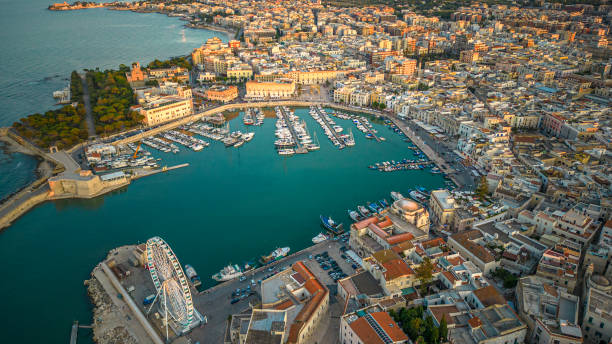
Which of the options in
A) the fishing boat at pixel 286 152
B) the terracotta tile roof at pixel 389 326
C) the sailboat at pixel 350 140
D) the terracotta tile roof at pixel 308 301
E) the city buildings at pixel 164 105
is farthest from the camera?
the city buildings at pixel 164 105

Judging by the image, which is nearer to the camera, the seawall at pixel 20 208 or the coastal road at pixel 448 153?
the seawall at pixel 20 208

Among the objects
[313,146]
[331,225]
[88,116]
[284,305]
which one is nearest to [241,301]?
[284,305]

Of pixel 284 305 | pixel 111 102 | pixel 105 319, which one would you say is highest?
pixel 111 102

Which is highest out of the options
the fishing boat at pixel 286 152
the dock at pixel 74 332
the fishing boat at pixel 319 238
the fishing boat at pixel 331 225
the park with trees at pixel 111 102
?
the park with trees at pixel 111 102

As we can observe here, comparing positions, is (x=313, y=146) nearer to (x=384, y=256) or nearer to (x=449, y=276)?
(x=384, y=256)

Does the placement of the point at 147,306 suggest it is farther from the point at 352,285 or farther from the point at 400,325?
the point at 400,325

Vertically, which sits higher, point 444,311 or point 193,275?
point 444,311

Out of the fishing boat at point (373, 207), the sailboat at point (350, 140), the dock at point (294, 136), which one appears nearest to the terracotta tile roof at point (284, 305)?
the fishing boat at point (373, 207)

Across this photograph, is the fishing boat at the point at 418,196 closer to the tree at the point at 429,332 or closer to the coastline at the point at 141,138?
the coastline at the point at 141,138
